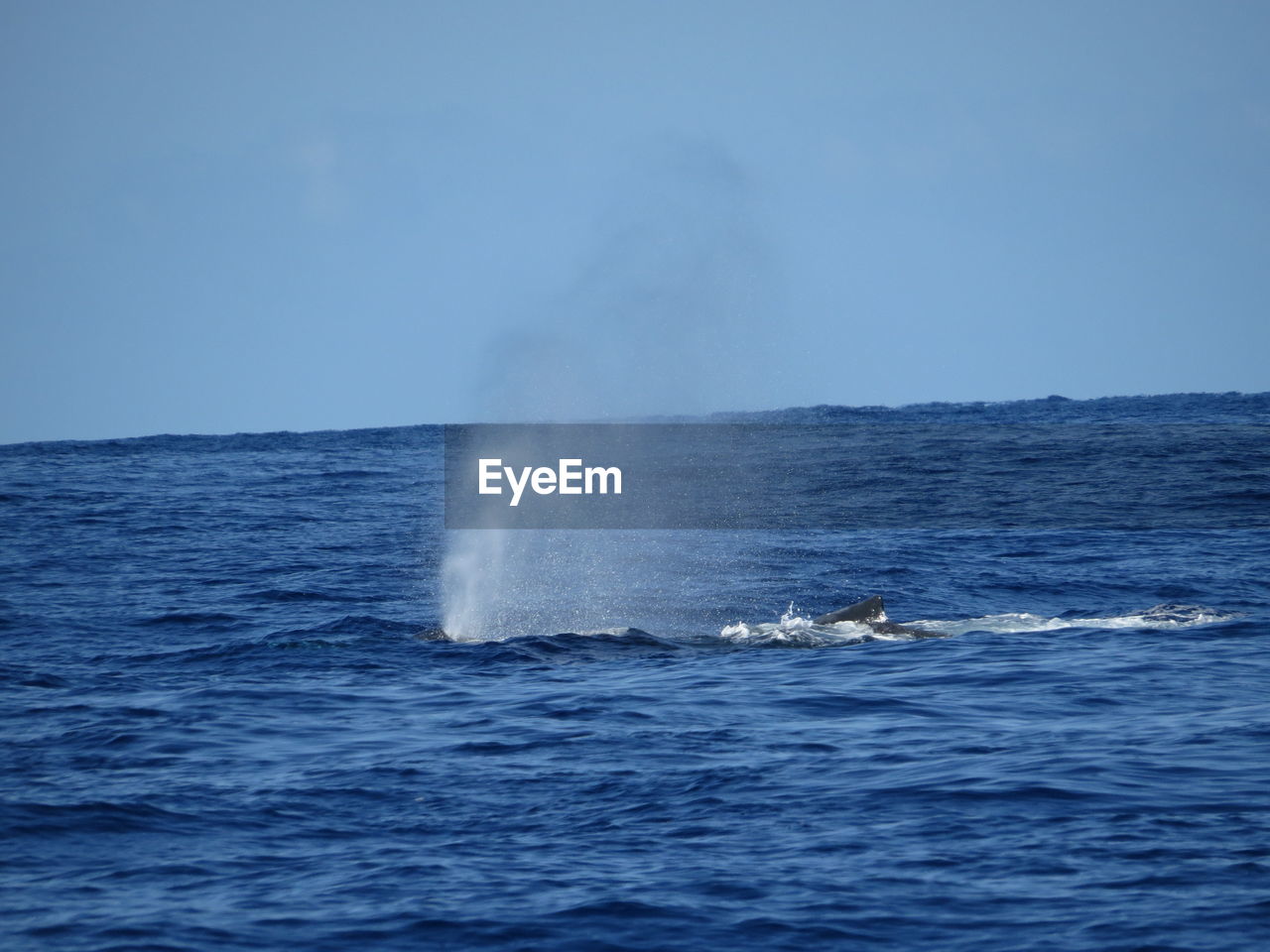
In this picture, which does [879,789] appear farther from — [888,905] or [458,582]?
[458,582]

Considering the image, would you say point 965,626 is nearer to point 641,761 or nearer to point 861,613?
point 861,613

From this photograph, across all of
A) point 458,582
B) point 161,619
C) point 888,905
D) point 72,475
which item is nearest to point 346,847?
point 888,905

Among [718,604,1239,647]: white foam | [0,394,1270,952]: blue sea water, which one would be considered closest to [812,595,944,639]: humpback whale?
[718,604,1239,647]: white foam

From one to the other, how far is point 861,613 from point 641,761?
10366 mm

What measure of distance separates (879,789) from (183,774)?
778 centimetres

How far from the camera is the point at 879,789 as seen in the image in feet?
46.5

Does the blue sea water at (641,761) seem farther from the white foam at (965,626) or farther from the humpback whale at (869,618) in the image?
the humpback whale at (869,618)

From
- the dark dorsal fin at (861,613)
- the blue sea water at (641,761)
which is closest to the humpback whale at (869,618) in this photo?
the dark dorsal fin at (861,613)

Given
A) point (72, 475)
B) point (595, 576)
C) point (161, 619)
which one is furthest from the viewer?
point (72, 475)

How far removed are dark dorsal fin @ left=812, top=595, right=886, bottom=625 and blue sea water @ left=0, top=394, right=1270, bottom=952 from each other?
0.57 metres

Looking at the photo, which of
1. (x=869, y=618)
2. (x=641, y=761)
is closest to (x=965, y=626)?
(x=869, y=618)

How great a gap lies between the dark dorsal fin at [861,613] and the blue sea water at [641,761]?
0.57m

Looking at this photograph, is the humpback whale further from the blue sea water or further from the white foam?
the blue sea water

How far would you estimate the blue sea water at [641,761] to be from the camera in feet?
35.8
